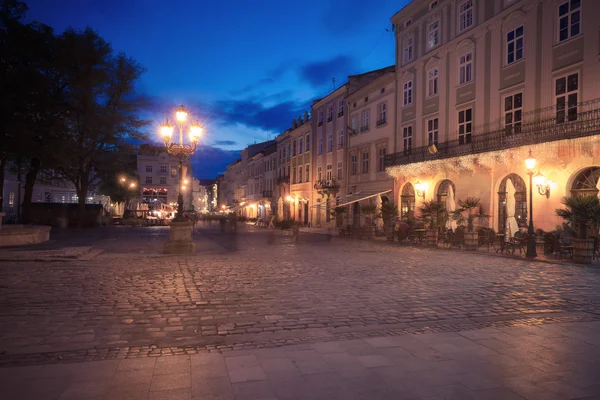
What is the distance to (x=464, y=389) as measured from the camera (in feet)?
12.6

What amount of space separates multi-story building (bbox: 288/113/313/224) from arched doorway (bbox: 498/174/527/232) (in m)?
25.2

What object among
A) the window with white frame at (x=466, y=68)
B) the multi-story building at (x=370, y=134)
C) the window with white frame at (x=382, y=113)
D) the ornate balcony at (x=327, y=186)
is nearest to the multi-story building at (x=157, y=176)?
the ornate balcony at (x=327, y=186)

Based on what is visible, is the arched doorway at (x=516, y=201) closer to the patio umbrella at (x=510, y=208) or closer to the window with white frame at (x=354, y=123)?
the patio umbrella at (x=510, y=208)

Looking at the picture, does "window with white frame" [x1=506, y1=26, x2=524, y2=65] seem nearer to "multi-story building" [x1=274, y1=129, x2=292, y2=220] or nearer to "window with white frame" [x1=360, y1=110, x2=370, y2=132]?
"window with white frame" [x1=360, y1=110, x2=370, y2=132]

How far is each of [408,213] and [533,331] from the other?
74.9 feet

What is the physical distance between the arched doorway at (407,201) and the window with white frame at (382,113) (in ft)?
18.7

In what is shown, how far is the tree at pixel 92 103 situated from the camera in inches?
1020

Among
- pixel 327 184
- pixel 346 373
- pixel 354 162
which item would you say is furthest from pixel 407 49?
pixel 346 373

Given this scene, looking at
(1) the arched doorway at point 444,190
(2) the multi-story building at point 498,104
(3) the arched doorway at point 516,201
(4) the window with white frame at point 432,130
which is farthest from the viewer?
(4) the window with white frame at point 432,130

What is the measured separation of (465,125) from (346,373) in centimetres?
2267

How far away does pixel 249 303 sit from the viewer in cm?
752

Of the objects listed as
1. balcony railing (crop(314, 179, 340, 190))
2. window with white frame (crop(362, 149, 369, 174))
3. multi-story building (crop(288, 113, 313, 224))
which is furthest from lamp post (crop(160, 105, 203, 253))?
multi-story building (crop(288, 113, 313, 224))

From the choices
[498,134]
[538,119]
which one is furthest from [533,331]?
[498,134]

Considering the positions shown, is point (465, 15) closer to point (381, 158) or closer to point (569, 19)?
point (569, 19)
